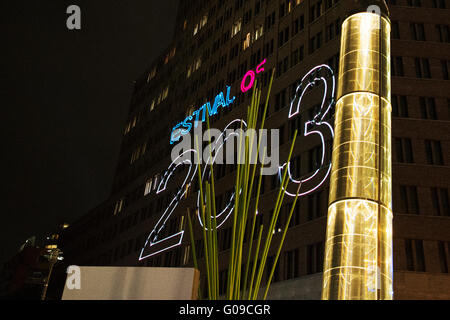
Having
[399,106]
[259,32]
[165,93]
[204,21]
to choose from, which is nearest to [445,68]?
[399,106]

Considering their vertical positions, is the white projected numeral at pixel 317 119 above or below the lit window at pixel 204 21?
below

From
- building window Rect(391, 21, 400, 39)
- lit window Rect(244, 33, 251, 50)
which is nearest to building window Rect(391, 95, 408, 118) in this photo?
building window Rect(391, 21, 400, 39)

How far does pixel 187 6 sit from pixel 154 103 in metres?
17.4

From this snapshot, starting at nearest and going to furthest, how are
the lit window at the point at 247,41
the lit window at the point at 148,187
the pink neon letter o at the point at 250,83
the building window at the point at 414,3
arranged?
the building window at the point at 414,3 → the pink neon letter o at the point at 250,83 → the lit window at the point at 247,41 → the lit window at the point at 148,187

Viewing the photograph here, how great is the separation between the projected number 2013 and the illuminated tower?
9.78m

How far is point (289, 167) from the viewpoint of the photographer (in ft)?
112

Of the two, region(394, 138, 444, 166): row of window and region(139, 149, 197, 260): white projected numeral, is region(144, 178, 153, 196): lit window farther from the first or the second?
region(394, 138, 444, 166): row of window

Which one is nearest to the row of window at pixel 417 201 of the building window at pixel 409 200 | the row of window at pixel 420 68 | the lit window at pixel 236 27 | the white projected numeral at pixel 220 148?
the building window at pixel 409 200

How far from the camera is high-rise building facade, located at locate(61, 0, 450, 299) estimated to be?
28359 millimetres

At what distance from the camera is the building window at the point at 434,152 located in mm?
29969

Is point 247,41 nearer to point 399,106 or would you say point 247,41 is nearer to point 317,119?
point 317,119

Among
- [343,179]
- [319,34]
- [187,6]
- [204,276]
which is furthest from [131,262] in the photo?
[343,179]

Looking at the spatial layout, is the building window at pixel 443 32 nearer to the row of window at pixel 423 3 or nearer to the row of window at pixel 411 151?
the row of window at pixel 423 3

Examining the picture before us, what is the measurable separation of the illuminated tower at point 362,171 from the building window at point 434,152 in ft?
65.8
